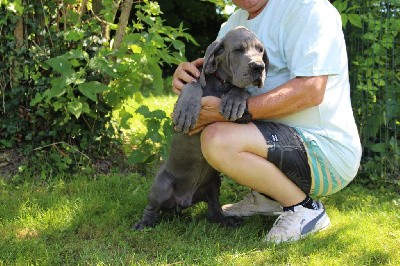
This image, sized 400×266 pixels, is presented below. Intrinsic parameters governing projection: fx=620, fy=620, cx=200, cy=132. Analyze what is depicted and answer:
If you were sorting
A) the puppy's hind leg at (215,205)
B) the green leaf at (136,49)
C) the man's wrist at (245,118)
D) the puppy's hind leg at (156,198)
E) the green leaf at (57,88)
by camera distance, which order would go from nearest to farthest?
the man's wrist at (245,118), the puppy's hind leg at (156,198), the puppy's hind leg at (215,205), the green leaf at (57,88), the green leaf at (136,49)

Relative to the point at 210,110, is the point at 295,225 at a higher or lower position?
lower

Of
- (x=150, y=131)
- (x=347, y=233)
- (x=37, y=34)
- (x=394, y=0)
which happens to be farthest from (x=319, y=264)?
(x=37, y=34)

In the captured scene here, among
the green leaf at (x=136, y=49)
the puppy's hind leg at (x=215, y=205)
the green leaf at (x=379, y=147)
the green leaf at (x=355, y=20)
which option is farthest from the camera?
the green leaf at (x=379, y=147)

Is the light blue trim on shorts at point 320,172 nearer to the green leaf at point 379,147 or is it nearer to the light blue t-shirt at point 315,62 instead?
the light blue t-shirt at point 315,62

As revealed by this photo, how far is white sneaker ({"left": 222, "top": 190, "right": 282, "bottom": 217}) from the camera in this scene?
3902mm

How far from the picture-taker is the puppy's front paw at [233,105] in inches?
131

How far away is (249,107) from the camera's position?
11.1 feet

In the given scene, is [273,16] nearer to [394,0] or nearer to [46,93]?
[394,0]

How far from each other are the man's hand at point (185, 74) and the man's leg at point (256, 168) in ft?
1.22

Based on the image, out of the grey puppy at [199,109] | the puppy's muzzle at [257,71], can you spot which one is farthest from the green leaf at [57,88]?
the puppy's muzzle at [257,71]

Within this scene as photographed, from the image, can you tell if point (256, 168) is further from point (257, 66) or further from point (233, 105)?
point (257, 66)

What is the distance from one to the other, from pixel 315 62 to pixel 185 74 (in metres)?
0.79

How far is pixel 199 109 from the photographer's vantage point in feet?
11.1

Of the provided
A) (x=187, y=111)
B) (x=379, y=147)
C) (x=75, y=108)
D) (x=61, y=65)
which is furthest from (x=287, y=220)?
(x=61, y=65)
